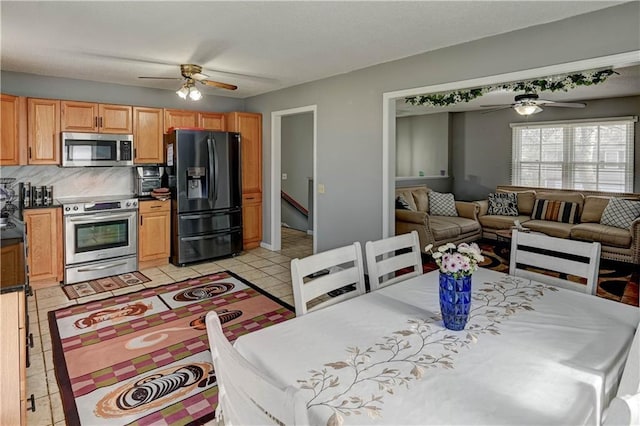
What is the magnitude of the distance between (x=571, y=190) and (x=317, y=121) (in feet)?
16.1

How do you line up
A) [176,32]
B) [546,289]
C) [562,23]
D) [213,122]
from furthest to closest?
[213,122], [176,32], [562,23], [546,289]

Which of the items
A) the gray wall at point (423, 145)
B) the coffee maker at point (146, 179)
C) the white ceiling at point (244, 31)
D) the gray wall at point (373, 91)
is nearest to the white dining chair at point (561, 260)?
the gray wall at point (373, 91)

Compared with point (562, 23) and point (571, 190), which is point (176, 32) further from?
point (571, 190)

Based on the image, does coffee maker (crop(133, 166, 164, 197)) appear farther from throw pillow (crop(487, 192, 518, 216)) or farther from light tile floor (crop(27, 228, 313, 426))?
throw pillow (crop(487, 192, 518, 216))

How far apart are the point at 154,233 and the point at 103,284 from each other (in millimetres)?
898

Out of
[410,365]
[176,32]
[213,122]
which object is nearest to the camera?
[410,365]

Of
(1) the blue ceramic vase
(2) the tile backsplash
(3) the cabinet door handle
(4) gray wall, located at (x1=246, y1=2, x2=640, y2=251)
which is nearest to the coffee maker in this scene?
(2) the tile backsplash

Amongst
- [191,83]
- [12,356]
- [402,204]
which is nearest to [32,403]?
[12,356]

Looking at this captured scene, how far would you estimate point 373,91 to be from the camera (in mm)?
4246

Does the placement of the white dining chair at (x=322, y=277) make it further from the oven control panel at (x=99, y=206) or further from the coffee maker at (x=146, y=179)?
the coffee maker at (x=146, y=179)

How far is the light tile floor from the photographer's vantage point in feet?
7.84

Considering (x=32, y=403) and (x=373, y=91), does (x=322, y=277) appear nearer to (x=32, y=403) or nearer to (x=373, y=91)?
(x=32, y=403)

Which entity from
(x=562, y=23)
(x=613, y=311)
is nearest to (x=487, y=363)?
(x=613, y=311)

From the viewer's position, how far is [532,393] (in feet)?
3.93
